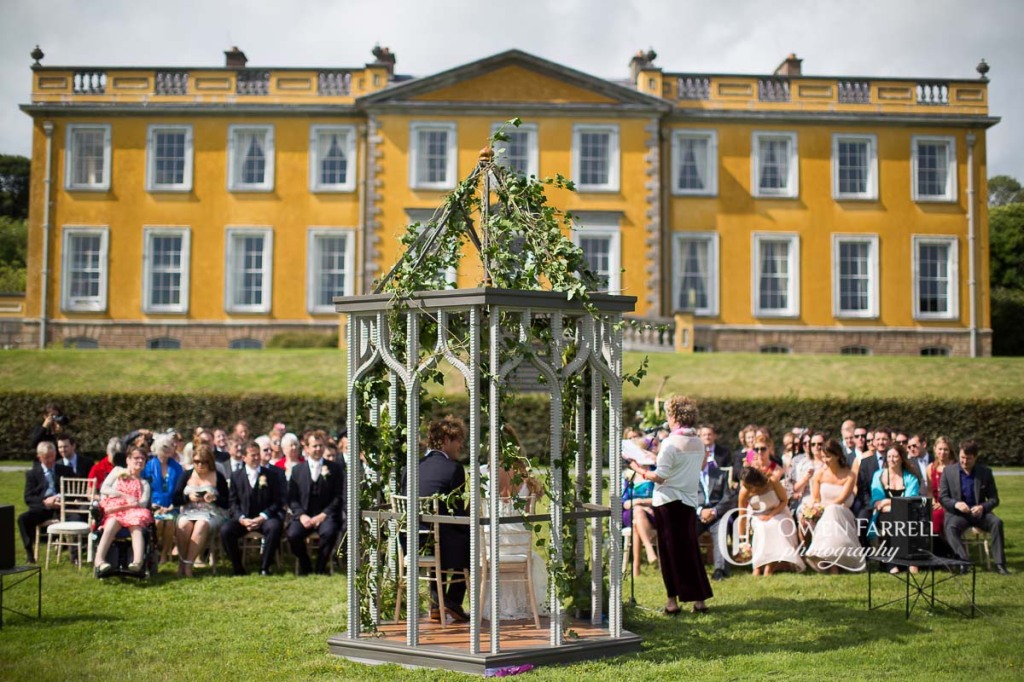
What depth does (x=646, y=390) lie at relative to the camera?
22.0 m

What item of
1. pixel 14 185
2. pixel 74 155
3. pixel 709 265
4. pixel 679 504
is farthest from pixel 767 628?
pixel 14 185

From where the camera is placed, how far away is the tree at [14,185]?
5503cm

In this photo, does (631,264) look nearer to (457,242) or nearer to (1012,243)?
(1012,243)

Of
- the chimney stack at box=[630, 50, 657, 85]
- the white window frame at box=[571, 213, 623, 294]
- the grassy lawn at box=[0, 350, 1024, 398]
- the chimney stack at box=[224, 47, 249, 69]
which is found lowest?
the grassy lawn at box=[0, 350, 1024, 398]

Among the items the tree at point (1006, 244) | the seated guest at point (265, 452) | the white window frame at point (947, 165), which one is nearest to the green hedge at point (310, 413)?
the seated guest at point (265, 452)

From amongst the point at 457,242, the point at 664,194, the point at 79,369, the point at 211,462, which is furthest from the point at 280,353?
the point at 457,242

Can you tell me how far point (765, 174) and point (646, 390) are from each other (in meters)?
13.3

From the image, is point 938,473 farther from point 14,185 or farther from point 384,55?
point 14,185

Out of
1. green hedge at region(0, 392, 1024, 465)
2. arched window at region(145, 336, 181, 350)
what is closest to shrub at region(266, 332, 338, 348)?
arched window at region(145, 336, 181, 350)

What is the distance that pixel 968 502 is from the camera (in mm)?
11461

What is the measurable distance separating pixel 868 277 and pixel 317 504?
2510cm

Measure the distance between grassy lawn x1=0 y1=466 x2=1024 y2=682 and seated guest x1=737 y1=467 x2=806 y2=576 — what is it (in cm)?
33

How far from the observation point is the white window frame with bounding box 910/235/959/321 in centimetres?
3288

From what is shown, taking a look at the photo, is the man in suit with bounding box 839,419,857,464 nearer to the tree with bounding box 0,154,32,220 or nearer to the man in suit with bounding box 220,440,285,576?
the man in suit with bounding box 220,440,285,576
